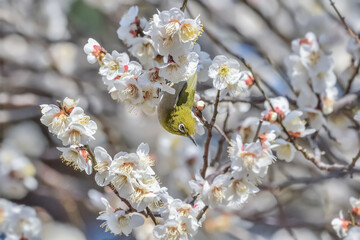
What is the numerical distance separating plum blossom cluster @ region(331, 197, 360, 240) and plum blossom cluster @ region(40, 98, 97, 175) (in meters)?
0.65

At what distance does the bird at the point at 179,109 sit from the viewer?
90 cm

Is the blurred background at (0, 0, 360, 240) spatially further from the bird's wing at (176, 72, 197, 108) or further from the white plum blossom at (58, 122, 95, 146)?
the white plum blossom at (58, 122, 95, 146)

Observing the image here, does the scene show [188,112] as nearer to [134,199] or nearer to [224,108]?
[134,199]

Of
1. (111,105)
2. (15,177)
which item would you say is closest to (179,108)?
(15,177)

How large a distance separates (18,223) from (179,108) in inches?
33.3

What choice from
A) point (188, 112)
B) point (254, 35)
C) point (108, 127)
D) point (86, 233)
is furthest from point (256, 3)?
point (188, 112)

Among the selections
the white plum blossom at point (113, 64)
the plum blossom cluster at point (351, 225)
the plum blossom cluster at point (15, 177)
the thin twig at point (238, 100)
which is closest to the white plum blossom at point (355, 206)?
the plum blossom cluster at point (351, 225)

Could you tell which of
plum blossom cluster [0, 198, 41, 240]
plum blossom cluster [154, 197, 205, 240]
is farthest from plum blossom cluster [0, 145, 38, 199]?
plum blossom cluster [154, 197, 205, 240]

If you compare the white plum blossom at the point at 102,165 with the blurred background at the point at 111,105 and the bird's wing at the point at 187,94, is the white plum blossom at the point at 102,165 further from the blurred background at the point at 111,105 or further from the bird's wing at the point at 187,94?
the blurred background at the point at 111,105

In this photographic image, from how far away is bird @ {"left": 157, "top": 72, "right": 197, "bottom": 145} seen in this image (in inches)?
35.3

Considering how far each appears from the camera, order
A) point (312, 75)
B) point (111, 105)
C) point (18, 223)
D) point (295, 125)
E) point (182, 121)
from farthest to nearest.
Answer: point (111, 105)
point (18, 223)
point (312, 75)
point (295, 125)
point (182, 121)

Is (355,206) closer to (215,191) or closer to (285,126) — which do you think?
(285,126)

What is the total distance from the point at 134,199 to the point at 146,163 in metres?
0.07

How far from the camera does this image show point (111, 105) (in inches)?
94.5
